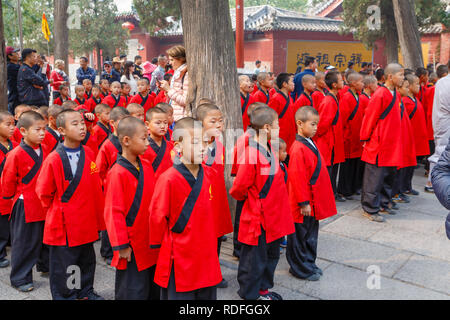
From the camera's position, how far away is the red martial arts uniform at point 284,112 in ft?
22.1

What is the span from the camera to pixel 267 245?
11.8 feet

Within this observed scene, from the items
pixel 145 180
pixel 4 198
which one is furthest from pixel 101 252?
pixel 145 180

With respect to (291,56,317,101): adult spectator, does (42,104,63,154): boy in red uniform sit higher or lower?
lower

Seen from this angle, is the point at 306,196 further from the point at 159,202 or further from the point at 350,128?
the point at 350,128

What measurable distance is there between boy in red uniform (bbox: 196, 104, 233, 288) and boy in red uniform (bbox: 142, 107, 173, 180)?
1.25 feet

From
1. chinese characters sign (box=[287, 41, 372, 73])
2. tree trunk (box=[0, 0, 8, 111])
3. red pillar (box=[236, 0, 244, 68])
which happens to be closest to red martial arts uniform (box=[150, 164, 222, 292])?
tree trunk (box=[0, 0, 8, 111])

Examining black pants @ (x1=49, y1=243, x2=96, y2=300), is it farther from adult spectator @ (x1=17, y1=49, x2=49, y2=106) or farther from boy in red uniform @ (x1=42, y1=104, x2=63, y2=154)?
adult spectator @ (x1=17, y1=49, x2=49, y2=106)

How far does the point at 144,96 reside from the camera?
7.65 meters

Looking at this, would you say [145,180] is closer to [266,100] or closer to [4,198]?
[4,198]

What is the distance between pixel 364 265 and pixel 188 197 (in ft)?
7.40

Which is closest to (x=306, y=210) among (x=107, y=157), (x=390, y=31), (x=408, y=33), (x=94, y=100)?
(x=107, y=157)

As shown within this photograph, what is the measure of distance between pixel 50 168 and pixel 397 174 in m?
4.82

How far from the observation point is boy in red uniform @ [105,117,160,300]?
301 cm

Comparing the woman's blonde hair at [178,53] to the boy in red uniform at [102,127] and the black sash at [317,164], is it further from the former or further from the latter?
the black sash at [317,164]
